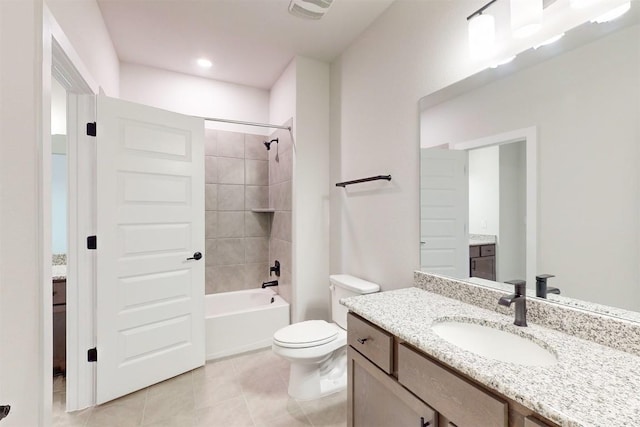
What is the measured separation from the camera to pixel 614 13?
3.06 feet

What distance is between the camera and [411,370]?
3.25 feet

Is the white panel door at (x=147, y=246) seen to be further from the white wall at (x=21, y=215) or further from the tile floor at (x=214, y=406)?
the white wall at (x=21, y=215)

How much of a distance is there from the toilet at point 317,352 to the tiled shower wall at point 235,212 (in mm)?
1371

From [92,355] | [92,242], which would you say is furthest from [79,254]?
[92,355]

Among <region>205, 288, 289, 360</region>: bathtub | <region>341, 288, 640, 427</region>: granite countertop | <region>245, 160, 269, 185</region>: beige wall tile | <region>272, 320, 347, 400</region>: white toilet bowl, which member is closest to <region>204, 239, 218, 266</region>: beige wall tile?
<region>205, 288, 289, 360</region>: bathtub

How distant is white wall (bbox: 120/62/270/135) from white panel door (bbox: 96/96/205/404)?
0.82m

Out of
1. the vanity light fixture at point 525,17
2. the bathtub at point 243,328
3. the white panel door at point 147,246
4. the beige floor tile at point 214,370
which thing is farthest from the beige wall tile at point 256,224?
the vanity light fixture at point 525,17

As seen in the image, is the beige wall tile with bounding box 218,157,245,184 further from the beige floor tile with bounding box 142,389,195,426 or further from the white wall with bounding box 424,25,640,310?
the white wall with bounding box 424,25,640,310

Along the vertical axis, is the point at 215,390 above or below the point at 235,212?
below

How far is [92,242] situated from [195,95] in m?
1.80

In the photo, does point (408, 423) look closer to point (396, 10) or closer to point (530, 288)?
point (530, 288)

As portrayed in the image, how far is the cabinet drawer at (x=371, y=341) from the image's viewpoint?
1.10m

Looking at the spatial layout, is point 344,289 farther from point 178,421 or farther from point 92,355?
point 92,355

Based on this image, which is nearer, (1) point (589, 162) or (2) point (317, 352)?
(1) point (589, 162)
